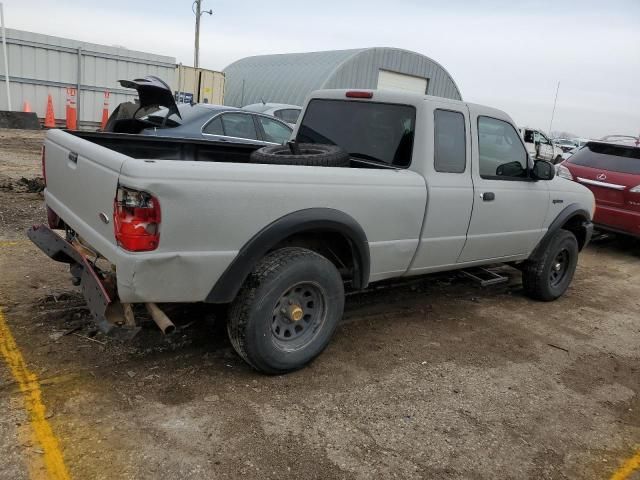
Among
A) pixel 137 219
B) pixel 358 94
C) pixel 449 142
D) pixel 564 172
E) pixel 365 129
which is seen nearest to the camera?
pixel 137 219

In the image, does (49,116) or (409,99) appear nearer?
(409,99)

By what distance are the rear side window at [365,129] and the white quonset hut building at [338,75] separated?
2077cm

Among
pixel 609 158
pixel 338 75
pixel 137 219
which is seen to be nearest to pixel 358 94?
pixel 137 219

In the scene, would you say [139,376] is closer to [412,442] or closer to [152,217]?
[152,217]

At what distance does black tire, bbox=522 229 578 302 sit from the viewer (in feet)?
18.3

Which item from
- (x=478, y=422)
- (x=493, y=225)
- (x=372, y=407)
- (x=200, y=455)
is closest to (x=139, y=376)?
(x=200, y=455)

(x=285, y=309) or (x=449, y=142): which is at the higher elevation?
(x=449, y=142)

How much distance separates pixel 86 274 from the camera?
330cm

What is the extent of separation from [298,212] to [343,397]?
1185mm

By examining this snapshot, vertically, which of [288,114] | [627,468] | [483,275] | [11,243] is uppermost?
[288,114]

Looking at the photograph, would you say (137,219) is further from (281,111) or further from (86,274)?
(281,111)

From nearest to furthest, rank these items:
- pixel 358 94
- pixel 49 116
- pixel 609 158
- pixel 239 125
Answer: pixel 358 94, pixel 609 158, pixel 239 125, pixel 49 116

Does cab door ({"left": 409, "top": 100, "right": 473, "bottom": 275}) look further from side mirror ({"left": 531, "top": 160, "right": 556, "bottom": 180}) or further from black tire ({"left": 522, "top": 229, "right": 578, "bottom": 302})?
black tire ({"left": 522, "top": 229, "right": 578, "bottom": 302})

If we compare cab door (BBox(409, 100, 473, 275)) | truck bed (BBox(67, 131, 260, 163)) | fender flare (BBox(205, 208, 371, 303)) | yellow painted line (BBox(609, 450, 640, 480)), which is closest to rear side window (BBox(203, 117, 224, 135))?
truck bed (BBox(67, 131, 260, 163))
